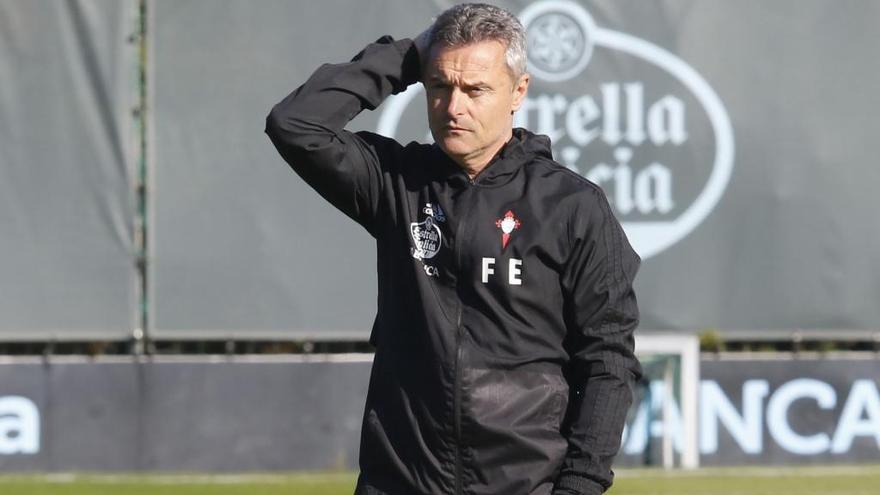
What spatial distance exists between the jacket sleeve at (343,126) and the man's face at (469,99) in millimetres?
193

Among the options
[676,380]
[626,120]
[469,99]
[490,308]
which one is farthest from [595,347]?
[626,120]

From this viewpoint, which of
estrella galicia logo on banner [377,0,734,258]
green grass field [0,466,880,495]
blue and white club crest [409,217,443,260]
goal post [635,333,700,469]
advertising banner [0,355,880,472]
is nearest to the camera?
blue and white club crest [409,217,443,260]

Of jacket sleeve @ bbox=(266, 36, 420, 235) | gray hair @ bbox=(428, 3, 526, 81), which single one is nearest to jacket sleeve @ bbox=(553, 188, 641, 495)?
gray hair @ bbox=(428, 3, 526, 81)

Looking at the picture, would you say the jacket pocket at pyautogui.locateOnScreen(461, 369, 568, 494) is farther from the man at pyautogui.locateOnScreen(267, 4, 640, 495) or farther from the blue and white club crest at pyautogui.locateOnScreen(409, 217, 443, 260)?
the blue and white club crest at pyautogui.locateOnScreen(409, 217, 443, 260)

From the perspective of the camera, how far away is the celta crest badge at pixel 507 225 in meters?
3.58

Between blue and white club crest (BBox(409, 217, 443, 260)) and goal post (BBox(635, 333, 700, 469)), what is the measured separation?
715cm

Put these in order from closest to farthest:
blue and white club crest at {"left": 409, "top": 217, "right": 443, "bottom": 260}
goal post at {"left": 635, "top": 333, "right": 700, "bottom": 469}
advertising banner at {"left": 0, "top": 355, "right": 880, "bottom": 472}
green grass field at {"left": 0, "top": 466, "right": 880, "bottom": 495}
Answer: blue and white club crest at {"left": 409, "top": 217, "right": 443, "bottom": 260}
green grass field at {"left": 0, "top": 466, "right": 880, "bottom": 495}
advertising banner at {"left": 0, "top": 355, "right": 880, "bottom": 472}
goal post at {"left": 635, "top": 333, "right": 700, "bottom": 469}

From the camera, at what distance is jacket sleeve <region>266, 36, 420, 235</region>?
371cm

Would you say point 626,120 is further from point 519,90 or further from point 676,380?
point 519,90

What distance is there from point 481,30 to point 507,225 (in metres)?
0.43

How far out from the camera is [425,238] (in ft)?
12.0

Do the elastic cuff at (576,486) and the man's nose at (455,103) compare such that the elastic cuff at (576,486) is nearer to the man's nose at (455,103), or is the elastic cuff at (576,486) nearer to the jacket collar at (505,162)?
the jacket collar at (505,162)

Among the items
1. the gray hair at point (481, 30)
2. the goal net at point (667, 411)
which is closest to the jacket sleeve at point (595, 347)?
the gray hair at point (481, 30)

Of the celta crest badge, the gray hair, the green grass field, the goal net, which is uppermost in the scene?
the gray hair
